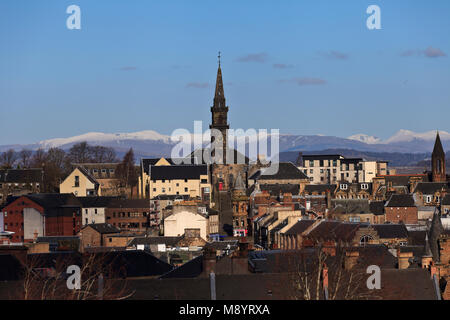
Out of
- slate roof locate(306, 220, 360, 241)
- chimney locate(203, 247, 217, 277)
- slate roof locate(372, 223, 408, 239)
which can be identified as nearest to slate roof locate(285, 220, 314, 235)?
slate roof locate(306, 220, 360, 241)

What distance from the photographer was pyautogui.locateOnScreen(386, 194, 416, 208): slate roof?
112 m

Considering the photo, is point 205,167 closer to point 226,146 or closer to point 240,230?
point 226,146

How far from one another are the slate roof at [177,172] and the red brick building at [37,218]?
20536 millimetres

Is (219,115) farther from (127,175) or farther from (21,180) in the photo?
(21,180)

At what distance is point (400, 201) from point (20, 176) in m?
54.8

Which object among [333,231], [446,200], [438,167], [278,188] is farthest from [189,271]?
[438,167]

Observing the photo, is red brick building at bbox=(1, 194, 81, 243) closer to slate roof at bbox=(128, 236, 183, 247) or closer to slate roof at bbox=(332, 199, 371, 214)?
slate roof at bbox=(128, 236, 183, 247)

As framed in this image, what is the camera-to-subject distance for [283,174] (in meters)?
146

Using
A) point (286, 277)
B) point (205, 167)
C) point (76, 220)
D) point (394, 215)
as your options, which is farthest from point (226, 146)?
point (286, 277)

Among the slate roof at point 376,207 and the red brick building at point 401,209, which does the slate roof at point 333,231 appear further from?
the slate roof at point 376,207

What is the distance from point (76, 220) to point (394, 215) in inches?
1391

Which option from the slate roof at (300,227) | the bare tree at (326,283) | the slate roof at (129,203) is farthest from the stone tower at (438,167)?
the bare tree at (326,283)

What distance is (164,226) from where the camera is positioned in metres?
105

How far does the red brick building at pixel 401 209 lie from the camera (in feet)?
360
